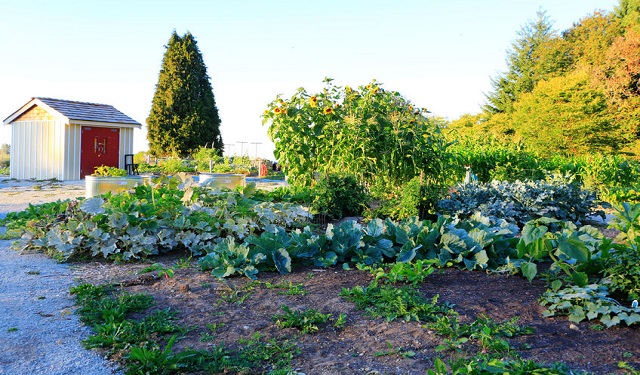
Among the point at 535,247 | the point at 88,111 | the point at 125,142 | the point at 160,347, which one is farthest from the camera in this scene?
the point at 125,142

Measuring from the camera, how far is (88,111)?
62.7 ft

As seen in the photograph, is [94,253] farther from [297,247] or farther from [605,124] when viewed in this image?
[605,124]

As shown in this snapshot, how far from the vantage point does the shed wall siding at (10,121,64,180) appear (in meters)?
18.2

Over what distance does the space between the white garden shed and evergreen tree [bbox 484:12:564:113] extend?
68.9ft

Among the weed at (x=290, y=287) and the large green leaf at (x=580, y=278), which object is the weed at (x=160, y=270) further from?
the large green leaf at (x=580, y=278)

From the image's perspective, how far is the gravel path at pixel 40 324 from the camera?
256 centimetres

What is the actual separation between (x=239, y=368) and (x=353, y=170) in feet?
17.4

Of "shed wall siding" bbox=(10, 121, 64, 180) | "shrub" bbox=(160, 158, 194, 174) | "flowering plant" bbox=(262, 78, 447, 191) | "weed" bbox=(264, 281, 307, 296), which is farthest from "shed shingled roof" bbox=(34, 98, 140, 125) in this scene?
"weed" bbox=(264, 281, 307, 296)

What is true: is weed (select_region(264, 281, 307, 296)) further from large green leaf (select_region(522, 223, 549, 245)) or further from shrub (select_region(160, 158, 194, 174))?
shrub (select_region(160, 158, 194, 174))

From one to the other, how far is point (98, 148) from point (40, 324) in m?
17.2

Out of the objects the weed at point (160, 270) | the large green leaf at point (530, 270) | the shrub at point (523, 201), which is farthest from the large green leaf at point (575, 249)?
the shrub at point (523, 201)

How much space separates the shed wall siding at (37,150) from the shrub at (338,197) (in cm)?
1448

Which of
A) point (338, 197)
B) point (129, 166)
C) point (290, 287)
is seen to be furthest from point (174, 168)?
point (290, 287)

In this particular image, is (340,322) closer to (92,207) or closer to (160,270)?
(160,270)
